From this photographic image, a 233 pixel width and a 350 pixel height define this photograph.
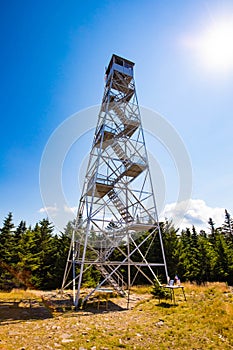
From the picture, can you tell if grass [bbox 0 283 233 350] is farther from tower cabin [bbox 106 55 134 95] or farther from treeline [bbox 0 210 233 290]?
treeline [bbox 0 210 233 290]

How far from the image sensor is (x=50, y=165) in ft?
44.4

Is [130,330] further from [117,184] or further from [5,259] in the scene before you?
[5,259]

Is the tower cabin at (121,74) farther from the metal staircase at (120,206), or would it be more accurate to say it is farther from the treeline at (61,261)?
the treeline at (61,261)

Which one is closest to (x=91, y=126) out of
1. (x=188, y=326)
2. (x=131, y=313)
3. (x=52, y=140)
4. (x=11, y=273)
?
(x=52, y=140)

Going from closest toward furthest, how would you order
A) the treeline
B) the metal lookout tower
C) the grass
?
the grass < the metal lookout tower < the treeline

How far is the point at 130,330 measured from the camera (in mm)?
6293

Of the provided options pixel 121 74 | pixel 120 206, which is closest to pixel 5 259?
pixel 120 206

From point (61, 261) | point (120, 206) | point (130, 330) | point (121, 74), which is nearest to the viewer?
point (130, 330)

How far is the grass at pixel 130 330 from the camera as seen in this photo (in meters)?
5.18

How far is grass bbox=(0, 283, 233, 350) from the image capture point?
5184 mm

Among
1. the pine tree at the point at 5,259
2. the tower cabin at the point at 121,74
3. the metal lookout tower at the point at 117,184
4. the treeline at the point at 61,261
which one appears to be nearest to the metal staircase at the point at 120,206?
the metal lookout tower at the point at 117,184

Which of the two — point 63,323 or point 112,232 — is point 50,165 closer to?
point 112,232

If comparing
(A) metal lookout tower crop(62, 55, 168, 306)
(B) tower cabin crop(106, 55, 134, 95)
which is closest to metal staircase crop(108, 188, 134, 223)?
(A) metal lookout tower crop(62, 55, 168, 306)

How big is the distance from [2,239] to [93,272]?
1448 cm
